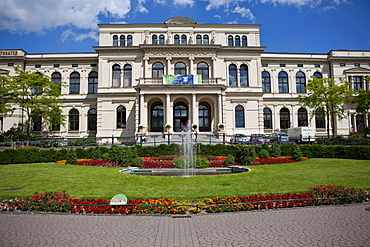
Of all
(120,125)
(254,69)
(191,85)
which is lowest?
(120,125)

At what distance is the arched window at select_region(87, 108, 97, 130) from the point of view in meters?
41.7

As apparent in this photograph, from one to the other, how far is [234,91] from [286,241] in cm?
3600

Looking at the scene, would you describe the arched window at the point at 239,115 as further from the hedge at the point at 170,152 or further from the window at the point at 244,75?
the hedge at the point at 170,152

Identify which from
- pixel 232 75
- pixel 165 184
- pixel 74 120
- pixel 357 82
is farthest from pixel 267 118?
pixel 165 184

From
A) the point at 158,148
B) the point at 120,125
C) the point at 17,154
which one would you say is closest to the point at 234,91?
the point at 120,125

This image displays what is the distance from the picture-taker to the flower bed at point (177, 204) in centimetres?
766

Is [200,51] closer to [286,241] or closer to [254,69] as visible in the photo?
[254,69]

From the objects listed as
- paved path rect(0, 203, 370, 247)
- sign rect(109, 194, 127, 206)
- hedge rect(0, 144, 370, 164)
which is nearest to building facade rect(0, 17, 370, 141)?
hedge rect(0, 144, 370, 164)

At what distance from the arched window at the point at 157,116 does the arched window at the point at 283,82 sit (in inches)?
840

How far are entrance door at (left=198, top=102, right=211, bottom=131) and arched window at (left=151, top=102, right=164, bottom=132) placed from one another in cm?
601

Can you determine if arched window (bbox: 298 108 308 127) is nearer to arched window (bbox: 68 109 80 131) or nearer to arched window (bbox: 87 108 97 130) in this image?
arched window (bbox: 87 108 97 130)

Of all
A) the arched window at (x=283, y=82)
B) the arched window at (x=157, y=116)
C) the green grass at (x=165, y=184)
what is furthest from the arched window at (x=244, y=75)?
the green grass at (x=165, y=184)

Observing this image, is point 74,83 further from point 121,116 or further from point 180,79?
point 180,79

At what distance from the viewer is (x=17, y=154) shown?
19.2 m
